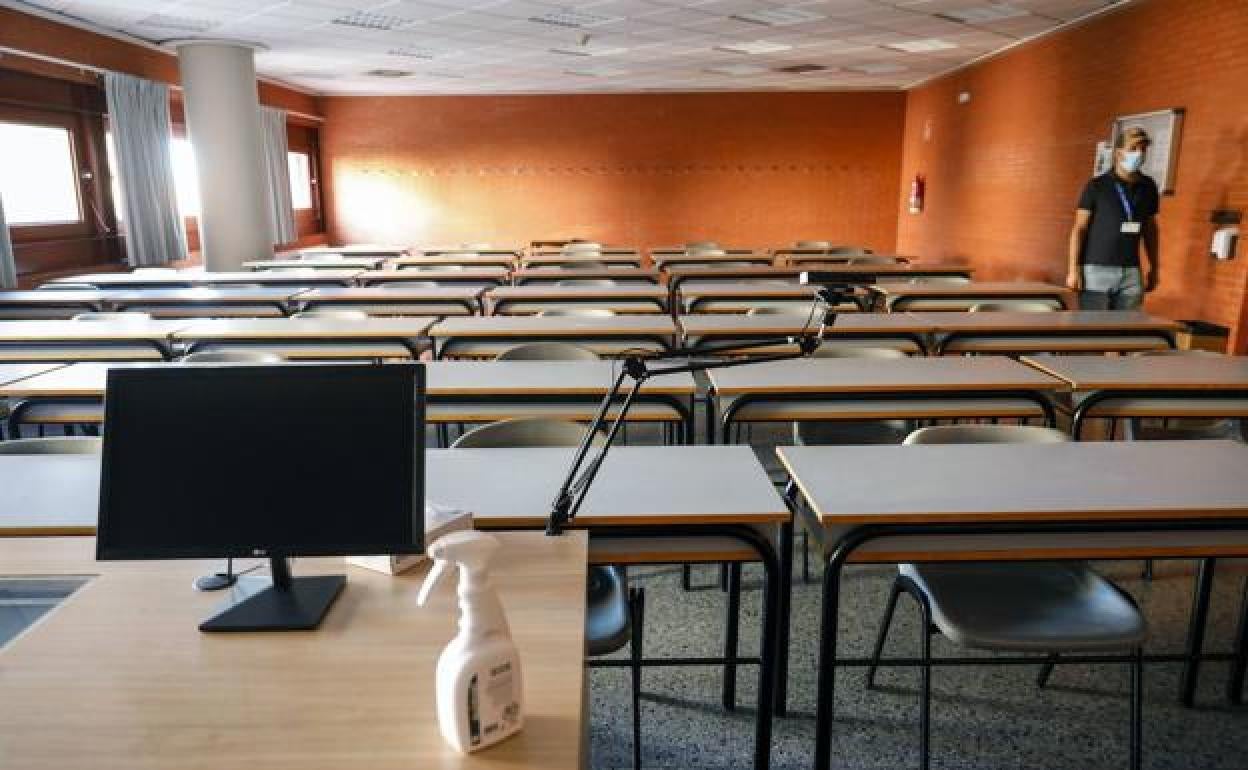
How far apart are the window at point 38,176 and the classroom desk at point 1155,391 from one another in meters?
7.21

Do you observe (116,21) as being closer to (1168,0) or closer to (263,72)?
(263,72)

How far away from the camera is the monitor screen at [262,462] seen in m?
1.40

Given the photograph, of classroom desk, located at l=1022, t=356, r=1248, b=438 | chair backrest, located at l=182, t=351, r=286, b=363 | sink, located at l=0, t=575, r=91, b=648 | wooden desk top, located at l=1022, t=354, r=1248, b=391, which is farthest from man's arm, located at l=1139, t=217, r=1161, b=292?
sink, located at l=0, t=575, r=91, b=648

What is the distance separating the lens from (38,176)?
7.00 meters

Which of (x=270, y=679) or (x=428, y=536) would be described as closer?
(x=270, y=679)

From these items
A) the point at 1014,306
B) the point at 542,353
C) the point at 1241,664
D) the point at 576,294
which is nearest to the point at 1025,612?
the point at 1241,664

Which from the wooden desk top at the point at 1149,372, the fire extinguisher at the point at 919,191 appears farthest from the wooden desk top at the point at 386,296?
the fire extinguisher at the point at 919,191

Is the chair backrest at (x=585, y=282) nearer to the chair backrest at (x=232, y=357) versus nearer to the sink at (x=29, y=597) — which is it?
the chair backrest at (x=232, y=357)

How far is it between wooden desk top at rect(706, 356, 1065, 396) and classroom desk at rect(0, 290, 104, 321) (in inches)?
174

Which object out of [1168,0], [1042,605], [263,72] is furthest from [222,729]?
[263,72]

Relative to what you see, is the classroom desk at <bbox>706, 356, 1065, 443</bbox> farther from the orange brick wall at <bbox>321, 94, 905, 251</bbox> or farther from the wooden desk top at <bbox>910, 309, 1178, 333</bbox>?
the orange brick wall at <bbox>321, 94, 905, 251</bbox>

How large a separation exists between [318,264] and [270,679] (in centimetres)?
737

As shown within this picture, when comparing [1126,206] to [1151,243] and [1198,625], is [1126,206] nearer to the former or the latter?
[1151,243]

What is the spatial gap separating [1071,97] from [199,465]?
8.33 metres
